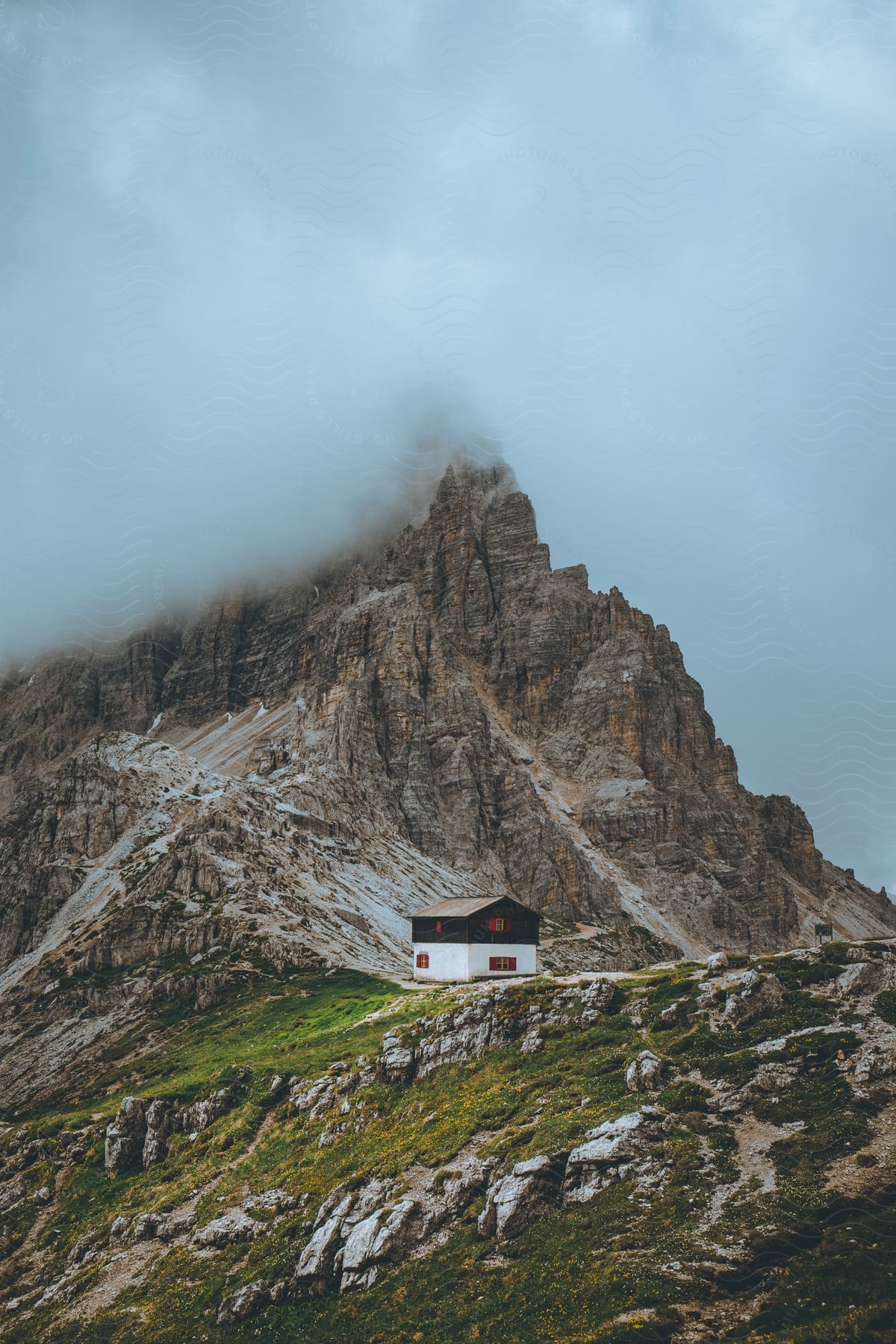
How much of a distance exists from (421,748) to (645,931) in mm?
48401

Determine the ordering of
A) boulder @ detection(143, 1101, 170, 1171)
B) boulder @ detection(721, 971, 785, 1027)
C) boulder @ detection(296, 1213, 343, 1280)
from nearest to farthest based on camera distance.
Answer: boulder @ detection(296, 1213, 343, 1280) → boulder @ detection(721, 971, 785, 1027) → boulder @ detection(143, 1101, 170, 1171)

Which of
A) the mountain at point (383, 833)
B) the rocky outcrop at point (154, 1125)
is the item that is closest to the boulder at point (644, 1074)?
the rocky outcrop at point (154, 1125)

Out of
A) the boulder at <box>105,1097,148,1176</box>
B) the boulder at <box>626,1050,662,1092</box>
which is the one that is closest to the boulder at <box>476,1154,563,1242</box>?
the boulder at <box>626,1050,662,1092</box>

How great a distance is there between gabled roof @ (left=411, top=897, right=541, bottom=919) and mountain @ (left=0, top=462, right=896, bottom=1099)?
31.2 ft

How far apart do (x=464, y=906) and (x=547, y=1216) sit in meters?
41.7

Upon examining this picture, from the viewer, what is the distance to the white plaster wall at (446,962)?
65.4 meters

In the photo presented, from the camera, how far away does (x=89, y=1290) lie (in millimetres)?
34031

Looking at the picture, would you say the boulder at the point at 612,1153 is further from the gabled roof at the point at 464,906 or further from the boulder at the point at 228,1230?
the gabled roof at the point at 464,906

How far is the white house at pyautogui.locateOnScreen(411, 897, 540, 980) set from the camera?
6562 cm

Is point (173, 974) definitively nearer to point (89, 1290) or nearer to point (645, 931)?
point (89, 1290)

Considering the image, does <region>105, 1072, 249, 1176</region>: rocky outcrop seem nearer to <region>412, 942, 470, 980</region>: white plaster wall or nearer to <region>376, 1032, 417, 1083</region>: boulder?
<region>376, 1032, 417, 1083</region>: boulder

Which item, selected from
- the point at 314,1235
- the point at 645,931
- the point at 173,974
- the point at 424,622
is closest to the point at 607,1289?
the point at 314,1235

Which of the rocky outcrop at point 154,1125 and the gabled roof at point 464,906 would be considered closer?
the rocky outcrop at point 154,1125

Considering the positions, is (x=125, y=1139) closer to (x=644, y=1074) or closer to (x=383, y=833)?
(x=644, y=1074)
